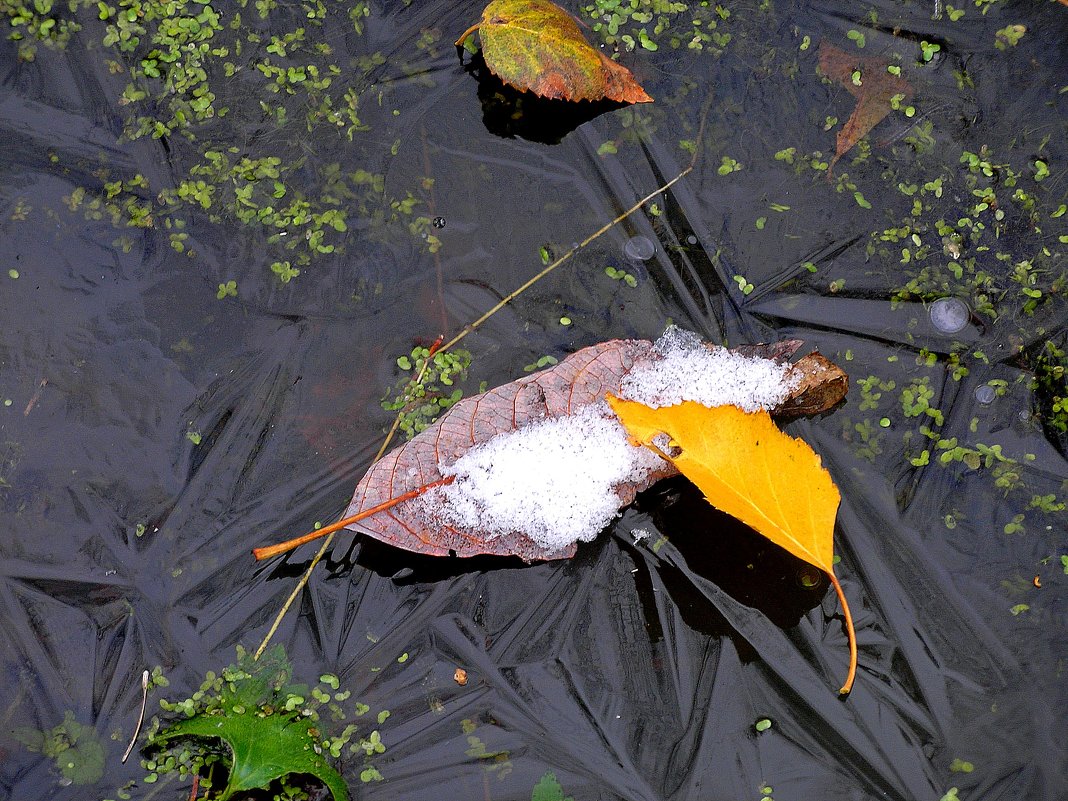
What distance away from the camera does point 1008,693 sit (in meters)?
1.54

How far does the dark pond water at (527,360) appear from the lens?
5.02 feet

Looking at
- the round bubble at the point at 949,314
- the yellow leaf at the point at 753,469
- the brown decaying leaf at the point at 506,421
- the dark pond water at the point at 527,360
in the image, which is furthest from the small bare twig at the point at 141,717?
the round bubble at the point at 949,314

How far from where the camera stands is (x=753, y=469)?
1.40 m

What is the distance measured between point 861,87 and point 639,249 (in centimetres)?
66

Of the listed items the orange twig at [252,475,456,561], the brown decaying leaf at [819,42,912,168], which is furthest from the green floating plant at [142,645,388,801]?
the brown decaying leaf at [819,42,912,168]

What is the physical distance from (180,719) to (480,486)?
734 millimetres

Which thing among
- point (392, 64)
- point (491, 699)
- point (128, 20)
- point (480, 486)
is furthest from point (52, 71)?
point (491, 699)

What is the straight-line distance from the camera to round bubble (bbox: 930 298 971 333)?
1711mm

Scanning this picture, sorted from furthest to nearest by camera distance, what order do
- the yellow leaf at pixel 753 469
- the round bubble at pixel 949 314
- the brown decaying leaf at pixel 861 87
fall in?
1. the brown decaying leaf at pixel 861 87
2. the round bubble at pixel 949 314
3. the yellow leaf at pixel 753 469

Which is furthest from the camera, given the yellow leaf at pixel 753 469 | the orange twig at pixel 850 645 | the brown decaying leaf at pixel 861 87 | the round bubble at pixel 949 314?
the brown decaying leaf at pixel 861 87

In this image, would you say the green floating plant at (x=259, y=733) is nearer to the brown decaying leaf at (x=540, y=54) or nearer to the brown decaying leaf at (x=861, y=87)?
the brown decaying leaf at (x=540, y=54)

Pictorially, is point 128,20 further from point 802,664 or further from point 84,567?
point 802,664

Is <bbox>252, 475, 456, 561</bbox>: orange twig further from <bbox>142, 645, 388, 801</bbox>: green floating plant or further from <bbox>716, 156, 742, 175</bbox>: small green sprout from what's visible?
<bbox>716, 156, 742, 175</bbox>: small green sprout

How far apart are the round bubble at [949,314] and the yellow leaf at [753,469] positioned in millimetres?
533
